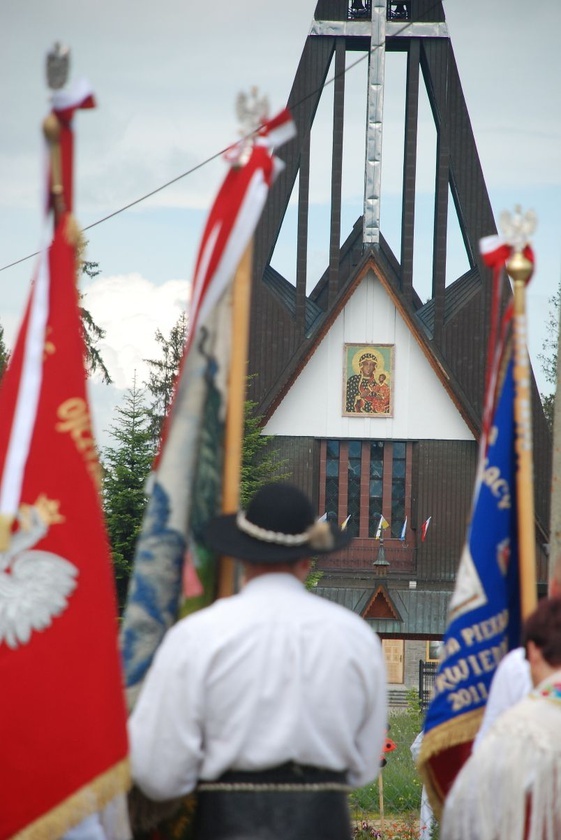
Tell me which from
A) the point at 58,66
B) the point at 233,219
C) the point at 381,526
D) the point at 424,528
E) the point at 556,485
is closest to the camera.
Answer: the point at 58,66

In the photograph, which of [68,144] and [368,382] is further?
[368,382]

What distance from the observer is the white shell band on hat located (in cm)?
317

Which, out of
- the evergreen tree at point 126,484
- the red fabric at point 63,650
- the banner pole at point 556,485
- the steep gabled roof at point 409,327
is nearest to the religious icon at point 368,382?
the steep gabled roof at point 409,327

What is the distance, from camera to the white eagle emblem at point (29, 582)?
322 centimetres

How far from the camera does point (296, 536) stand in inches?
125

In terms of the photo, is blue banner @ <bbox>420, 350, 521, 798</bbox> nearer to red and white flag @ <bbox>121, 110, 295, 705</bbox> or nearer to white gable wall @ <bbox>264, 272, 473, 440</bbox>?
red and white flag @ <bbox>121, 110, 295, 705</bbox>

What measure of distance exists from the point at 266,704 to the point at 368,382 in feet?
80.4

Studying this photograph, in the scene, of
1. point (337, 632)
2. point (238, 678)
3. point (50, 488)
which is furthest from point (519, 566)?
point (50, 488)

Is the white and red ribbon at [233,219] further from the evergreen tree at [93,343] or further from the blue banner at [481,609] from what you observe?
the evergreen tree at [93,343]

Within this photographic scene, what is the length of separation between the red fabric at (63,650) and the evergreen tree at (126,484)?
41.4 ft

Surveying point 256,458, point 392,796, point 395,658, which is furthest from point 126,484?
point 395,658

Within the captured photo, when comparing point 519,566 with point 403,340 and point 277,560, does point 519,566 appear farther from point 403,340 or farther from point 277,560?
point 403,340

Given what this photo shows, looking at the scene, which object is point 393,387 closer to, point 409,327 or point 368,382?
point 368,382

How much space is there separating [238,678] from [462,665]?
121 centimetres
